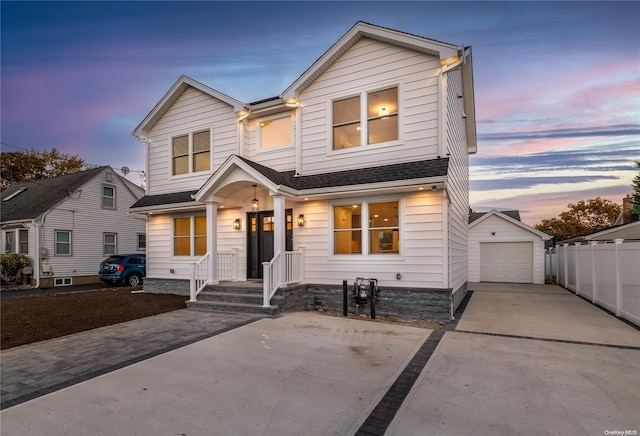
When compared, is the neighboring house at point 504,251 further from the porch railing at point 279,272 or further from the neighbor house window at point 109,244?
the neighbor house window at point 109,244

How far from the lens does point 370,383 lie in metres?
3.86

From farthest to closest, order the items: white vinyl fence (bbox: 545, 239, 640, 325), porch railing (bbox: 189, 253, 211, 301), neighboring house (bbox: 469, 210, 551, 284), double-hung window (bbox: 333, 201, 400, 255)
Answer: neighboring house (bbox: 469, 210, 551, 284), porch railing (bbox: 189, 253, 211, 301), double-hung window (bbox: 333, 201, 400, 255), white vinyl fence (bbox: 545, 239, 640, 325)

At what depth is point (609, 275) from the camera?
854 cm

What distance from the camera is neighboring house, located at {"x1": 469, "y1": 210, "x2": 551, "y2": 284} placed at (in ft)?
53.2

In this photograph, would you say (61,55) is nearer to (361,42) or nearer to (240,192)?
(240,192)

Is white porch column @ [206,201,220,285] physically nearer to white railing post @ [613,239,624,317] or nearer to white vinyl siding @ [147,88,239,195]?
white vinyl siding @ [147,88,239,195]

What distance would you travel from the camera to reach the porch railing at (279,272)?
7723mm

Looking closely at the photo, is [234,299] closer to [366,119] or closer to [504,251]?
[366,119]

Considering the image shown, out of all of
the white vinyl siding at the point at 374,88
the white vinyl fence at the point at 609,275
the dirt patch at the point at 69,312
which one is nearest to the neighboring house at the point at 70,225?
the dirt patch at the point at 69,312

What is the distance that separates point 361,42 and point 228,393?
8.50 meters

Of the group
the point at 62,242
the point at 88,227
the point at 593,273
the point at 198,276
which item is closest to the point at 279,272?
the point at 198,276

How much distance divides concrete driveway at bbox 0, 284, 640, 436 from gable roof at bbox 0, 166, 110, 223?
53.8 feet

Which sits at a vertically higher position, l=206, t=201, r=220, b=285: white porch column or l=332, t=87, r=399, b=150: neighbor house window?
l=332, t=87, r=399, b=150: neighbor house window

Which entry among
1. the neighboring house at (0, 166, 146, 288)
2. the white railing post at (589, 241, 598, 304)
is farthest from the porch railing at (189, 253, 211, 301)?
the neighboring house at (0, 166, 146, 288)
